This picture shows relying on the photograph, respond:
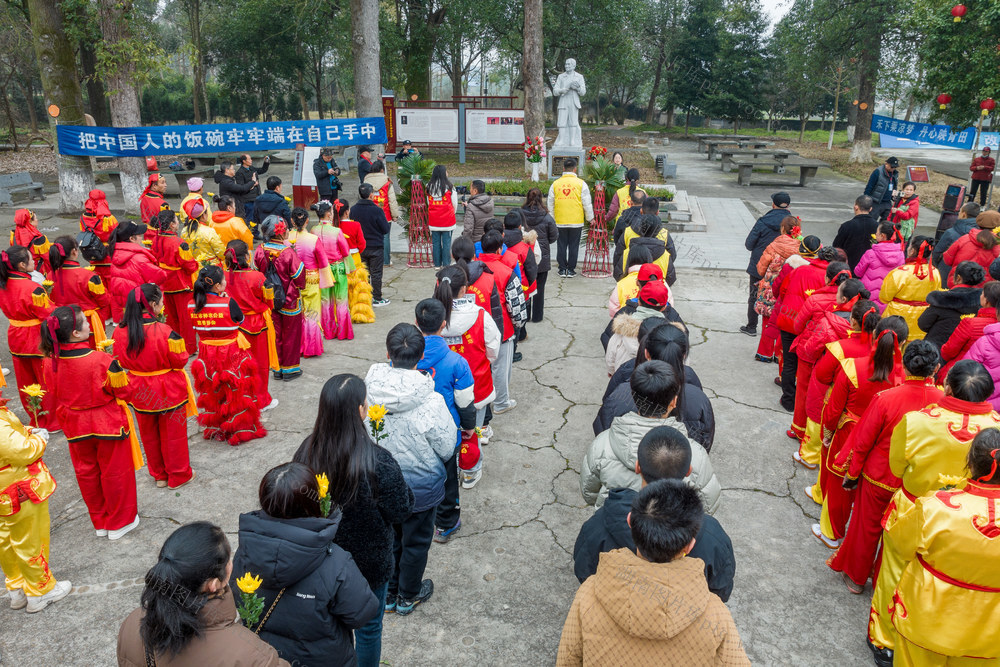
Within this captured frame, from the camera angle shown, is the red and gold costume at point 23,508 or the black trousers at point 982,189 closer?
the red and gold costume at point 23,508

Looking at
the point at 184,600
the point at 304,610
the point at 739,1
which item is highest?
the point at 739,1

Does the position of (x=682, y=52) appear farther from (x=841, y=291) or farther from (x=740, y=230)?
(x=841, y=291)

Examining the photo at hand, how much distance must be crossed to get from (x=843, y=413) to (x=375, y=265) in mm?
6419

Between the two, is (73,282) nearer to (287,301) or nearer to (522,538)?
(287,301)

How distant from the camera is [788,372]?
20.4 ft

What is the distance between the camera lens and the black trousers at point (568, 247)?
1009cm

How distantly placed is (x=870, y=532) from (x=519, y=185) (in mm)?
12524

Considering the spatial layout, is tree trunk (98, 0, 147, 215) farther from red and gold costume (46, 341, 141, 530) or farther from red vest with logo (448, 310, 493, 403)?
red vest with logo (448, 310, 493, 403)

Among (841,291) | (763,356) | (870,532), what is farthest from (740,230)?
(870,532)

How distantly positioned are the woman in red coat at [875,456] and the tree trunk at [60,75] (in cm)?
1575

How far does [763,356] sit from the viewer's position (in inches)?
288

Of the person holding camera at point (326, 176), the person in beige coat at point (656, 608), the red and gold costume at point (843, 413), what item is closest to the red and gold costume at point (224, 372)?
the person in beige coat at point (656, 608)

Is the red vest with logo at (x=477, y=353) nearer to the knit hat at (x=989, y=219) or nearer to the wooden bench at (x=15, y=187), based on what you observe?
the knit hat at (x=989, y=219)

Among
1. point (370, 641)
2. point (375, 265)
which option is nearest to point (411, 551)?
point (370, 641)
